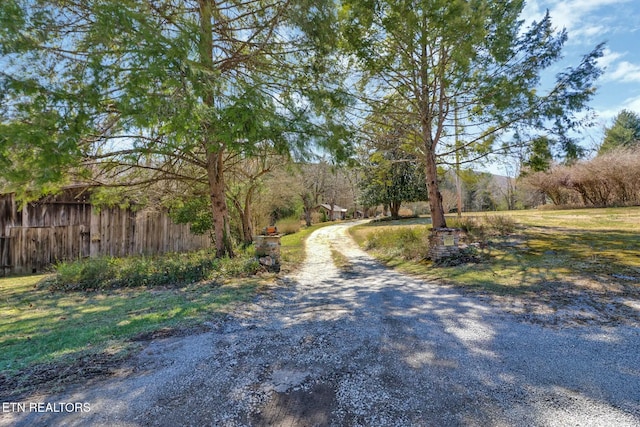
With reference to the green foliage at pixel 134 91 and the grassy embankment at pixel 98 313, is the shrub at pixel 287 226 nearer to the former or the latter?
the grassy embankment at pixel 98 313

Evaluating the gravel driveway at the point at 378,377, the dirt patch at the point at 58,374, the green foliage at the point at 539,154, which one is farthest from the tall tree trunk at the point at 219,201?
the green foliage at the point at 539,154

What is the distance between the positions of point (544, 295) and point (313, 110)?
5.13 m

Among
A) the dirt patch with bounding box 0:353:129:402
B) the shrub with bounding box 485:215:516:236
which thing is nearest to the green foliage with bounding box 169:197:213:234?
the dirt patch with bounding box 0:353:129:402

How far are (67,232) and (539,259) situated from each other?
47.4 feet

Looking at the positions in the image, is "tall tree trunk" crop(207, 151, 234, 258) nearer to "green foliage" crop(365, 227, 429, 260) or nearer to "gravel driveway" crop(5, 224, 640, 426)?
"gravel driveway" crop(5, 224, 640, 426)

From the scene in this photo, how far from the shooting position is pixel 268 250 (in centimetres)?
875

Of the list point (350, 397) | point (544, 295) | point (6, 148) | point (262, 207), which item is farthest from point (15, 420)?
point (262, 207)

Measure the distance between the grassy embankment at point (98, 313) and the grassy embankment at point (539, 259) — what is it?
15.0 ft

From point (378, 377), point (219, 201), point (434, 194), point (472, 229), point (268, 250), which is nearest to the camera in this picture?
point (378, 377)

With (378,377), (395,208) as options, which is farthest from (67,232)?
(395,208)

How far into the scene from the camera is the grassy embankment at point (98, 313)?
300 cm

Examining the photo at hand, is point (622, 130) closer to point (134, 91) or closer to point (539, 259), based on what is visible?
point (539, 259)

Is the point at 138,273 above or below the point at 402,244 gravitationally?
below

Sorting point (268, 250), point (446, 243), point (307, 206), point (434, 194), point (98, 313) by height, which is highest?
point (434, 194)
